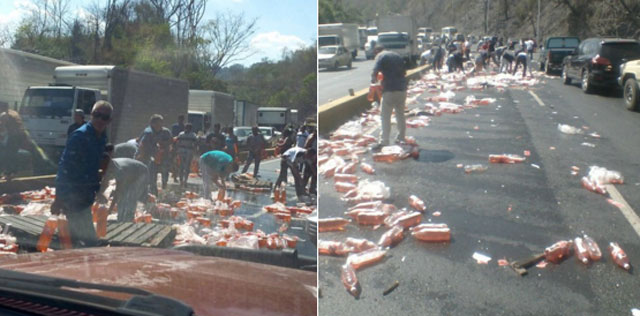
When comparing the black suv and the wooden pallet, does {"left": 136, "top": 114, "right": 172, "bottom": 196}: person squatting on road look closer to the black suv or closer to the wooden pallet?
the wooden pallet

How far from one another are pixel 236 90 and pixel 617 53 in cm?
1814

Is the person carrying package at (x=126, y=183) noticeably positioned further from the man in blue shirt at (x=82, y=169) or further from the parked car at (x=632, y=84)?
the parked car at (x=632, y=84)

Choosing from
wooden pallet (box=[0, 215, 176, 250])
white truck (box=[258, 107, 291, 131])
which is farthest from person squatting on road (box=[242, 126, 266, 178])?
wooden pallet (box=[0, 215, 176, 250])

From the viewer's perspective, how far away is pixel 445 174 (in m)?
7.95

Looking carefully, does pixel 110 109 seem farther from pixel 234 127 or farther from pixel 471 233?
pixel 471 233

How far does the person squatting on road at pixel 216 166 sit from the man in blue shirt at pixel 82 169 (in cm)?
47

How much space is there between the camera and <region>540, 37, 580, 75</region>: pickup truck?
27781 millimetres

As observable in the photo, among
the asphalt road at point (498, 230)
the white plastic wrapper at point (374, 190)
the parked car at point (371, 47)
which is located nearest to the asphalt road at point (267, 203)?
the asphalt road at point (498, 230)

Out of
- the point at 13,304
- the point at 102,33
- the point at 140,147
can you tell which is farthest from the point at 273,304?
the point at 102,33

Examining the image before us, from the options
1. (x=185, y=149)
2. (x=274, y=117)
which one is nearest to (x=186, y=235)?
(x=185, y=149)

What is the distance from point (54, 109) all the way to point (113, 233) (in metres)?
0.64

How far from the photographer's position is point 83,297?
6.51 feet

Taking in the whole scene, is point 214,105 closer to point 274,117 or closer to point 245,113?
point 245,113

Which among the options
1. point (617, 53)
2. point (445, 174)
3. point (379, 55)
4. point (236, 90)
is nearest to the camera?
point (236, 90)
